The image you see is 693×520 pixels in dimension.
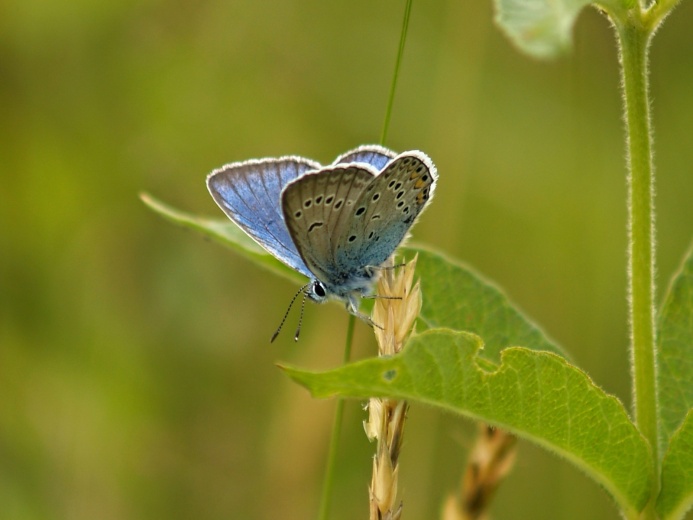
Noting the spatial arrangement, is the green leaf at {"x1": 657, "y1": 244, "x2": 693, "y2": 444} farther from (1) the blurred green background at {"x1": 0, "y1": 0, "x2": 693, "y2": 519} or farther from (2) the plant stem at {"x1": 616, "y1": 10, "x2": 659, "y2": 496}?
(1) the blurred green background at {"x1": 0, "y1": 0, "x2": 693, "y2": 519}

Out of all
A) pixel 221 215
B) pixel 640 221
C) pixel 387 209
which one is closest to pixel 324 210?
pixel 387 209

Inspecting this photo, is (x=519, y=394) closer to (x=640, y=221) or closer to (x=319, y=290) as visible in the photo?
(x=640, y=221)

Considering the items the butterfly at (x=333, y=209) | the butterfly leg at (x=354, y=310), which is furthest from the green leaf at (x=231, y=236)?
the butterfly leg at (x=354, y=310)

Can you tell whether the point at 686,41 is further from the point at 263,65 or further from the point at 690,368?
the point at 690,368

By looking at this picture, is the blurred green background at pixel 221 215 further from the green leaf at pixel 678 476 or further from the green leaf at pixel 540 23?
the green leaf at pixel 540 23

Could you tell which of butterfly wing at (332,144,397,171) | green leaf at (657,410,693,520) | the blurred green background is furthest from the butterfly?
the blurred green background

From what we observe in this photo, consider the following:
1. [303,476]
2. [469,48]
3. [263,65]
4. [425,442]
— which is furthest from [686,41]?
[303,476]

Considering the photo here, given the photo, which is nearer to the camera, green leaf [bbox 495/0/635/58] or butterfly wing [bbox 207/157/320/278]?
green leaf [bbox 495/0/635/58]
